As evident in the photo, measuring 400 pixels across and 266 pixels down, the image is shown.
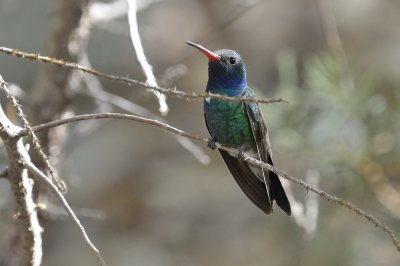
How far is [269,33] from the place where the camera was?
262 inches

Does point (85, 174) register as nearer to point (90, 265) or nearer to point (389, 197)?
point (90, 265)

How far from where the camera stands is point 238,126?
2.99m

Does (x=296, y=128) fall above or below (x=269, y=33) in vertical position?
below

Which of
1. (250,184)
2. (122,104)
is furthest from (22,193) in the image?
(122,104)

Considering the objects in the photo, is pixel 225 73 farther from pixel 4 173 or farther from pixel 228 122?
pixel 4 173

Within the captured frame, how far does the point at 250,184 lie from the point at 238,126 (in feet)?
0.97

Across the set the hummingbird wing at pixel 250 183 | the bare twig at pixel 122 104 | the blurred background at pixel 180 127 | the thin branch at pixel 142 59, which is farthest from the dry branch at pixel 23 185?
the blurred background at pixel 180 127

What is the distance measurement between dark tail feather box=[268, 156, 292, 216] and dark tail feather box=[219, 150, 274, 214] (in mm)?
37

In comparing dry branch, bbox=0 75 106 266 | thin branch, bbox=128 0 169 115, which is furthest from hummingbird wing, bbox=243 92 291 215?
dry branch, bbox=0 75 106 266

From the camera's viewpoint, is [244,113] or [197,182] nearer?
[244,113]

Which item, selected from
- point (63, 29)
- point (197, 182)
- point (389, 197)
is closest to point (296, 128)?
point (389, 197)

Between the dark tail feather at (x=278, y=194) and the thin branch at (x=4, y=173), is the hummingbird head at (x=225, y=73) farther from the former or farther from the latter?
the thin branch at (x=4, y=173)

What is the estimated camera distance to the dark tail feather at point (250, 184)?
8.94 ft

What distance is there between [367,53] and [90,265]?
329 cm
